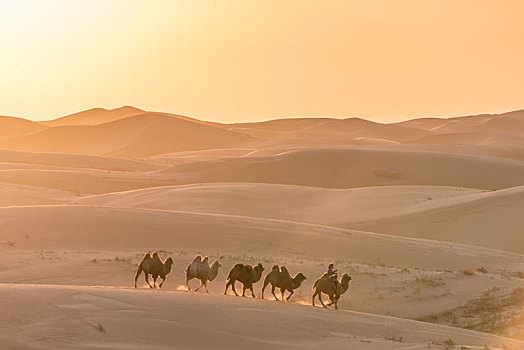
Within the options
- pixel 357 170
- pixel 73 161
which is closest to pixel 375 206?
pixel 357 170

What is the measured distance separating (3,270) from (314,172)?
61265 millimetres

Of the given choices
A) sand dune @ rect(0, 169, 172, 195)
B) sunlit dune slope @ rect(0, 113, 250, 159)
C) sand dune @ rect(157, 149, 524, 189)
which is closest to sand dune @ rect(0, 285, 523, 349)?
sand dune @ rect(0, 169, 172, 195)

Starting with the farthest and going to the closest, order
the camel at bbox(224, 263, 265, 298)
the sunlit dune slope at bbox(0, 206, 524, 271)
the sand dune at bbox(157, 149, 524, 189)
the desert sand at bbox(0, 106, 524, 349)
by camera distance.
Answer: the sand dune at bbox(157, 149, 524, 189), the sunlit dune slope at bbox(0, 206, 524, 271), the camel at bbox(224, 263, 265, 298), the desert sand at bbox(0, 106, 524, 349)

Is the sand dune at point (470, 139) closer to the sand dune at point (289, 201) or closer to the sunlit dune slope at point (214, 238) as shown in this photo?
the sand dune at point (289, 201)

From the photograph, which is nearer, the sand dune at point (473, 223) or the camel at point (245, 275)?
the camel at point (245, 275)

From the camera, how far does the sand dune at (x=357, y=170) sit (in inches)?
2990

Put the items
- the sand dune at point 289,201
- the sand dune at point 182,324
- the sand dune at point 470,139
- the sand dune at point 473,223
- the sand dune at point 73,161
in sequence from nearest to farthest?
1. the sand dune at point 182,324
2. the sand dune at point 473,223
3. the sand dune at point 289,201
4. the sand dune at point 73,161
5. the sand dune at point 470,139

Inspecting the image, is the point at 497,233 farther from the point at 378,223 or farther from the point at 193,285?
the point at 193,285

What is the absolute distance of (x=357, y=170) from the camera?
80938mm

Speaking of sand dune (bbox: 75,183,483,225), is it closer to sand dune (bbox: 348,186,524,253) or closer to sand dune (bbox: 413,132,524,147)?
sand dune (bbox: 348,186,524,253)

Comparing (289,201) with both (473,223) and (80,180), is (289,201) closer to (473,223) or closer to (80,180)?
(473,223)

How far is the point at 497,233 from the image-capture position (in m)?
37.8

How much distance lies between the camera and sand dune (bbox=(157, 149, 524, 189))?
75.9 m

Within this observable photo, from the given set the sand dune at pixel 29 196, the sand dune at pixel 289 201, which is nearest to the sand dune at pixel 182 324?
the sand dune at pixel 289 201
